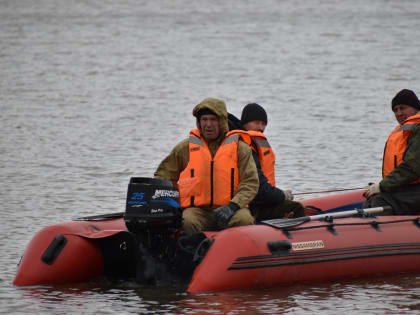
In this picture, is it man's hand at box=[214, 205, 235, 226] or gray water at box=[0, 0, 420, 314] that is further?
gray water at box=[0, 0, 420, 314]

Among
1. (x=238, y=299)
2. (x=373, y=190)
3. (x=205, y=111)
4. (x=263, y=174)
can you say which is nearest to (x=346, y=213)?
(x=373, y=190)

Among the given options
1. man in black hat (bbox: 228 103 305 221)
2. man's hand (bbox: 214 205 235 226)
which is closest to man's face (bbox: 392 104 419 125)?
man in black hat (bbox: 228 103 305 221)

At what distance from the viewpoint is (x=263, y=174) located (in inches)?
279

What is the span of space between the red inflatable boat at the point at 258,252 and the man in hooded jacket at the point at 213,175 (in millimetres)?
251

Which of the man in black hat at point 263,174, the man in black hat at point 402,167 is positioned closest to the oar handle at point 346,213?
the man in black hat at point 402,167

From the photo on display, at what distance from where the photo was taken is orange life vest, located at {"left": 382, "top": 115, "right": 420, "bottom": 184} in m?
7.33

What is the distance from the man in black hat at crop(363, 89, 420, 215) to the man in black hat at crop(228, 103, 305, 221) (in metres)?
0.64

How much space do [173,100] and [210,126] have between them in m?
14.2

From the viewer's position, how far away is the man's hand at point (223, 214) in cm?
652

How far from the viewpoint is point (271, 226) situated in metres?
6.61

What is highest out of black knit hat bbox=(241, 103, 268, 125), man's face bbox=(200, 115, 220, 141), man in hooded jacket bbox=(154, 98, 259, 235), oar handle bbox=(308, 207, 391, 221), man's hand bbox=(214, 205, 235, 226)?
black knit hat bbox=(241, 103, 268, 125)

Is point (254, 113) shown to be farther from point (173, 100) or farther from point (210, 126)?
point (173, 100)

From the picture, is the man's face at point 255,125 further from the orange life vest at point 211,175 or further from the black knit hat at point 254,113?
the orange life vest at point 211,175

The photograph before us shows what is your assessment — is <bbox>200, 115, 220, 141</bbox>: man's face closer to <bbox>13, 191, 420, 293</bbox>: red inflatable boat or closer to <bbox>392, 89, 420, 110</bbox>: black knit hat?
<bbox>13, 191, 420, 293</bbox>: red inflatable boat
